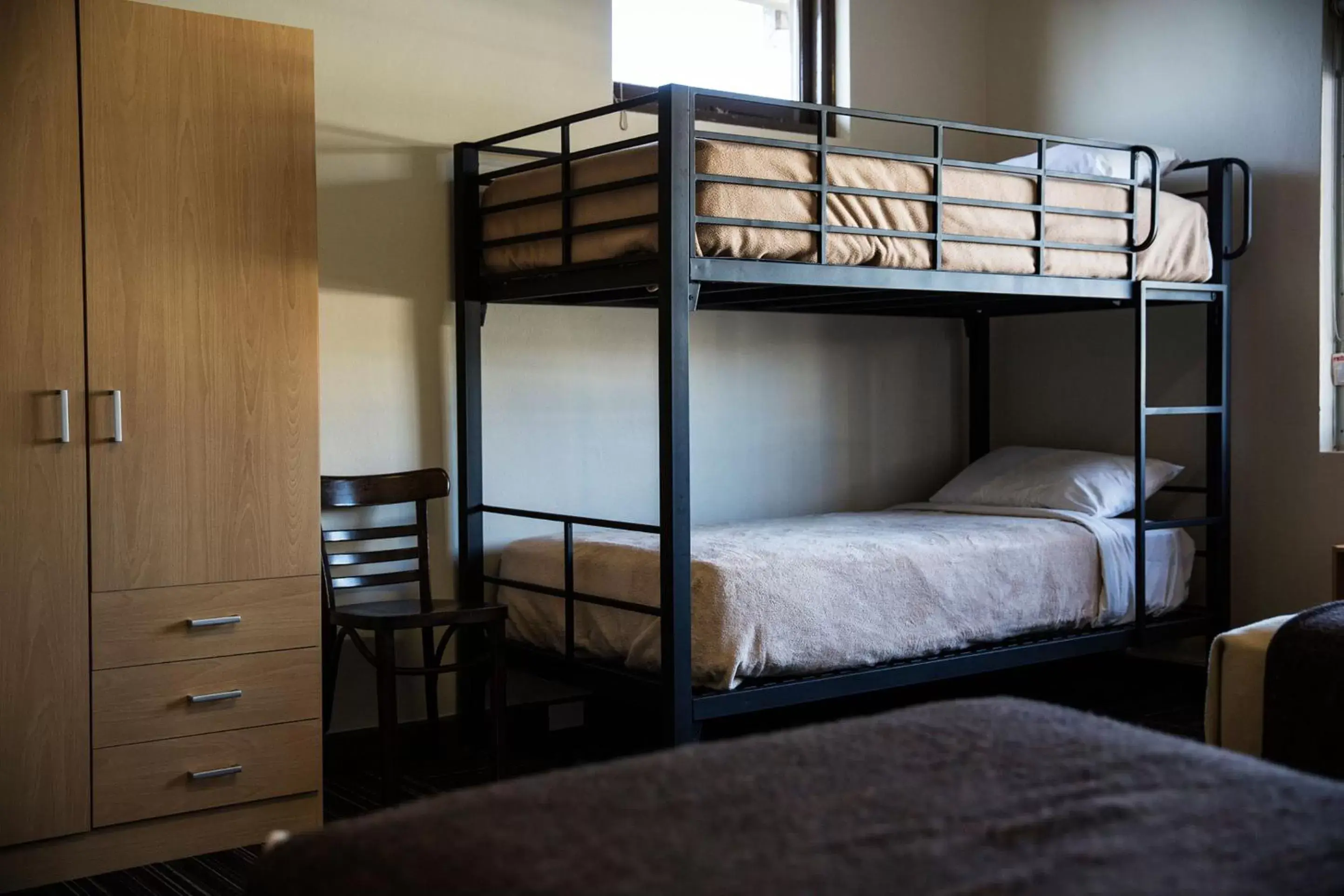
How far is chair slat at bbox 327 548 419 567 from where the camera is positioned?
11.3 ft

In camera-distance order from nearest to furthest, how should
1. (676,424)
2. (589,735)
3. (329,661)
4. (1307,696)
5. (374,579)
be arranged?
(1307,696) → (676,424) → (329,661) → (374,579) → (589,735)

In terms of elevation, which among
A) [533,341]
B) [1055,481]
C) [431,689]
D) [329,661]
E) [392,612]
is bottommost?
[431,689]

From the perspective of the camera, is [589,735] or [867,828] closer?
[867,828]

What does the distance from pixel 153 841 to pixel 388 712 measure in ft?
1.87

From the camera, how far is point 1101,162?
155 inches

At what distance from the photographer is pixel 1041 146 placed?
3.58m

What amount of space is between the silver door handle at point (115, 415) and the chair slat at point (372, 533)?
2.65ft

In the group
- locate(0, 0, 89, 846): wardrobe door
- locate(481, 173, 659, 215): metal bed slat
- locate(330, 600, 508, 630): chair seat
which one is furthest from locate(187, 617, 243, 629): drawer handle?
locate(481, 173, 659, 215): metal bed slat

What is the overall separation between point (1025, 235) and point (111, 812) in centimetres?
271

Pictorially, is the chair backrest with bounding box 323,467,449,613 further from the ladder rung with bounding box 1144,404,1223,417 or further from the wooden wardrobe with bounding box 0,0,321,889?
the ladder rung with bounding box 1144,404,1223,417

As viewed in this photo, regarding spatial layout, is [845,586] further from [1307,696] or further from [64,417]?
[64,417]

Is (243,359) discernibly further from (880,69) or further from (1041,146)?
(880,69)

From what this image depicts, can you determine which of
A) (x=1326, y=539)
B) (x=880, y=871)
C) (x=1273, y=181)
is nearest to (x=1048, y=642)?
(x=1326, y=539)

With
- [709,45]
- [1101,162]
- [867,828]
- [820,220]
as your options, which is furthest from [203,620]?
[1101,162]
